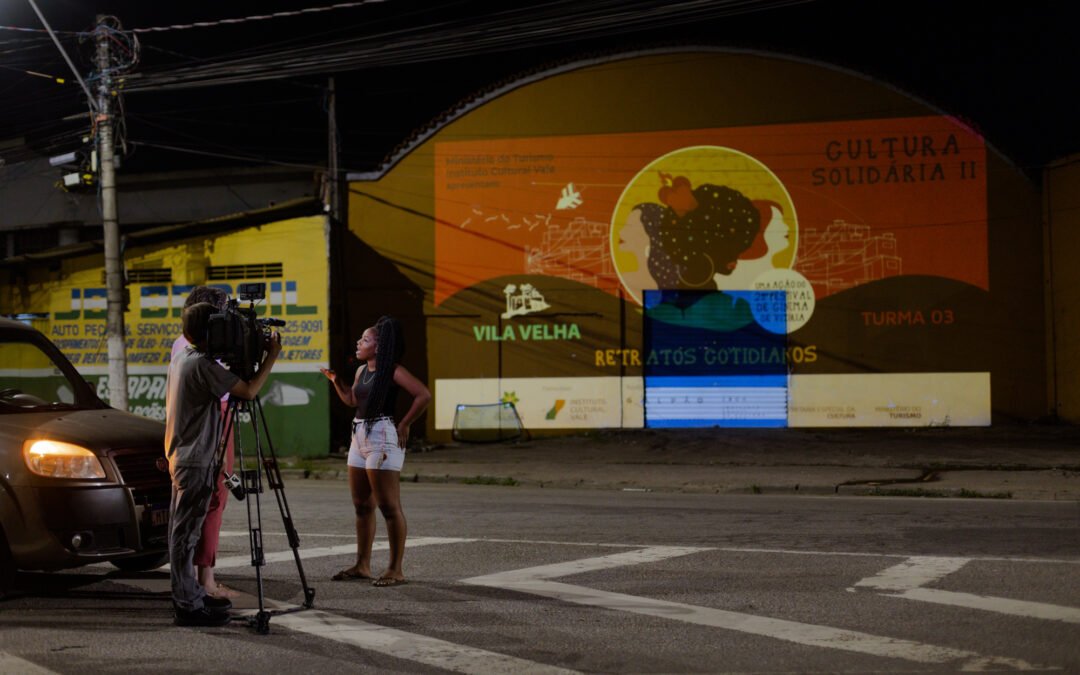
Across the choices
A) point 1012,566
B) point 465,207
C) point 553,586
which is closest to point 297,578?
point 553,586

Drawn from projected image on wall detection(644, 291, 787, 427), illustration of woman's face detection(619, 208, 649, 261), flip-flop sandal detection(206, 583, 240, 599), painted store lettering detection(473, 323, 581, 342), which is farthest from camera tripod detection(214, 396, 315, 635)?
illustration of woman's face detection(619, 208, 649, 261)

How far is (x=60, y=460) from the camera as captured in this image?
290 inches

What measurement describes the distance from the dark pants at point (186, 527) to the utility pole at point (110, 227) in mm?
14790

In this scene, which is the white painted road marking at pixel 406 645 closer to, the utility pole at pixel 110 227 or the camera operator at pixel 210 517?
the camera operator at pixel 210 517

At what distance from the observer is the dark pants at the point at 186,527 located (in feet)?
22.2

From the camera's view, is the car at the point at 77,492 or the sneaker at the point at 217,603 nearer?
the sneaker at the point at 217,603

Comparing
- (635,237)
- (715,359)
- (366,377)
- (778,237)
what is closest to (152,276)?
(635,237)

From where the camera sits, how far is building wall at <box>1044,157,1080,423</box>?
24.9 metres

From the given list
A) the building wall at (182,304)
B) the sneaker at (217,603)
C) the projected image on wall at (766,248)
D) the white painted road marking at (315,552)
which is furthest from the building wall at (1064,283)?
the sneaker at (217,603)

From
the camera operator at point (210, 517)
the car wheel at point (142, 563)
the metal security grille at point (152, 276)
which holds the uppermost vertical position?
the metal security grille at point (152, 276)

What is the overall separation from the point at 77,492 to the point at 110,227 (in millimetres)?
14957

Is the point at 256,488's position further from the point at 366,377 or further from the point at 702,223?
the point at 702,223

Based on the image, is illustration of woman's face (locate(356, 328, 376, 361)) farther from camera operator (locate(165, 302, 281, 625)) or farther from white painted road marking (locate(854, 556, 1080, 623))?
white painted road marking (locate(854, 556, 1080, 623))

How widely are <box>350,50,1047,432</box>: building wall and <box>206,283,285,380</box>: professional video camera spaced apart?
19.4 meters
